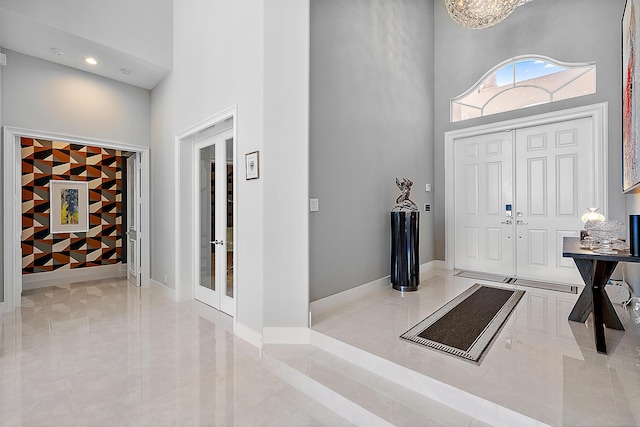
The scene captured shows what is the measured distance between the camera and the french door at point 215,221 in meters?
3.58

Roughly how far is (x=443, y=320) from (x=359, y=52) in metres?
3.08

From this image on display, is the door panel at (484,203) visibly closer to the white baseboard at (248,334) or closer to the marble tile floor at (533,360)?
the marble tile floor at (533,360)

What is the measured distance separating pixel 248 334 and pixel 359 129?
254 centimetres

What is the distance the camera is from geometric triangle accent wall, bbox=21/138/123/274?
5.13m

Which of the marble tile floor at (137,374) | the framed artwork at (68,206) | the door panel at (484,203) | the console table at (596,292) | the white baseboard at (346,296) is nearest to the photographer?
the marble tile floor at (137,374)

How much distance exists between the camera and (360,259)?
11.7 feet

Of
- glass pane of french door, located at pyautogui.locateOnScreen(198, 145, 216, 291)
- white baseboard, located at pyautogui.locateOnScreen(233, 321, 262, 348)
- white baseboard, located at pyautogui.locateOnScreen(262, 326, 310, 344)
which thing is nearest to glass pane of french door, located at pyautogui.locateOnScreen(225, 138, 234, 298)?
glass pane of french door, located at pyautogui.locateOnScreen(198, 145, 216, 291)

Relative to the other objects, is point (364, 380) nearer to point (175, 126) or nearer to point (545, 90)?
point (175, 126)

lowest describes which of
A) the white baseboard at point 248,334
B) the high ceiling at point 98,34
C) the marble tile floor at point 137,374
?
the marble tile floor at point 137,374

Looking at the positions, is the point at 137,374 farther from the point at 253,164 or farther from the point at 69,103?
the point at 69,103

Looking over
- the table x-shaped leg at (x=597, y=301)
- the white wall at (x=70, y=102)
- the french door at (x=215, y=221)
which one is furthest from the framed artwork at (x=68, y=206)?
the table x-shaped leg at (x=597, y=301)

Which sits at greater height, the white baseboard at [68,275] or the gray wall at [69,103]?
the gray wall at [69,103]

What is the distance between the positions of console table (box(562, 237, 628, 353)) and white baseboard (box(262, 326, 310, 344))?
2162 mm

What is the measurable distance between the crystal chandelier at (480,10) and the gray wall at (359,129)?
85cm
